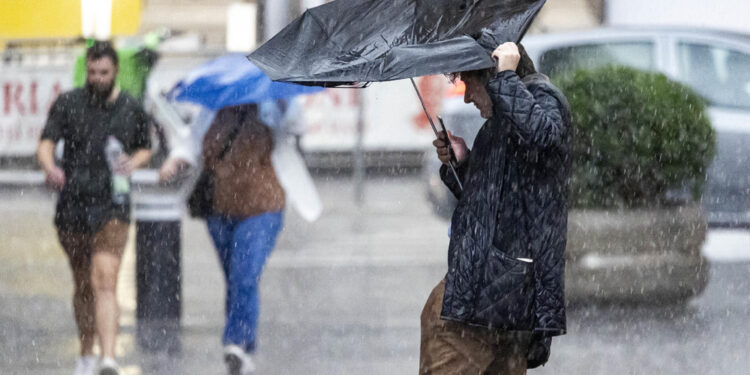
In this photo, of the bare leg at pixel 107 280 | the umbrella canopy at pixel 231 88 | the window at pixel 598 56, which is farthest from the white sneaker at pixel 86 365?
the window at pixel 598 56

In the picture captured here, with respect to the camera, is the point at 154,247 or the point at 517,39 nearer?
the point at 517,39

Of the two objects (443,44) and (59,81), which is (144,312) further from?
(59,81)

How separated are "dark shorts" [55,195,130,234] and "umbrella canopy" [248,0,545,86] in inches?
92.4

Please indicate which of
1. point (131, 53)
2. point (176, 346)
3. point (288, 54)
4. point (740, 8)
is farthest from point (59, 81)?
point (288, 54)

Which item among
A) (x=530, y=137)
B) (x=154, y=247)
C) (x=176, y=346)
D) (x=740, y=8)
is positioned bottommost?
(x=176, y=346)

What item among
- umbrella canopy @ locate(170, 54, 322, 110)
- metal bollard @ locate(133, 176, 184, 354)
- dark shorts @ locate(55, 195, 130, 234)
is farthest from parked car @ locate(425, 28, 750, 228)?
dark shorts @ locate(55, 195, 130, 234)

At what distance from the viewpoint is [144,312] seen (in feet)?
25.2

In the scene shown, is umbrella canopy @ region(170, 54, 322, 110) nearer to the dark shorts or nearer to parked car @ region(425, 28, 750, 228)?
the dark shorts

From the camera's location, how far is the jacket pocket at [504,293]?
372 cm

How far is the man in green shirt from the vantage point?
20.3ft

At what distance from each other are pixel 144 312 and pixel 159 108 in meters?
7.23

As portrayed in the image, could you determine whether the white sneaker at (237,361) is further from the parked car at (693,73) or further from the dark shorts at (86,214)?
the parked car at (693,73)

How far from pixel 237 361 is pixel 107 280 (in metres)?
0.76

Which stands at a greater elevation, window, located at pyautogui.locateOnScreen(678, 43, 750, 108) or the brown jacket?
window, located at pyautogui.locateOnScreen(678, 43, 750, 108)
